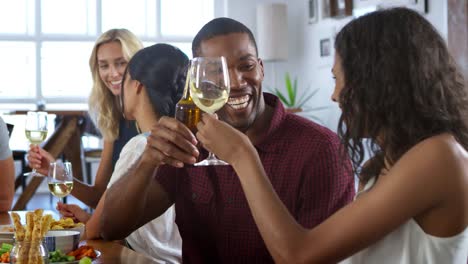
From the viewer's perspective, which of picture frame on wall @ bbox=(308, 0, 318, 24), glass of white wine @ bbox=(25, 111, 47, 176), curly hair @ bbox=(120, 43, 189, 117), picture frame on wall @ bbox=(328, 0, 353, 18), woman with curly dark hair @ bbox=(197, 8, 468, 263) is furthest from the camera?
picture frame on wall @ bbox=(308, 0, 318, 24)

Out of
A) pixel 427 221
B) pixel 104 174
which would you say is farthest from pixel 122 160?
pixel 427 221

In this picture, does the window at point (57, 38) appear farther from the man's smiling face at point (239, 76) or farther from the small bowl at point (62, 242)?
the small bowl at point (62, 242)

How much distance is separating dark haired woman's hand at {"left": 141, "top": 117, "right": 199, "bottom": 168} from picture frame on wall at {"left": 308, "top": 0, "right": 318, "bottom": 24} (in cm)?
648

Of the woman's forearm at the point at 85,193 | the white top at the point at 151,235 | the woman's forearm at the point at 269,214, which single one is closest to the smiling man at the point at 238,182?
the white top at the point at 151,235

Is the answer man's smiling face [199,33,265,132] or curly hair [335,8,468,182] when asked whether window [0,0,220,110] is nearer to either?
man's smiling face [199,33,265,132]

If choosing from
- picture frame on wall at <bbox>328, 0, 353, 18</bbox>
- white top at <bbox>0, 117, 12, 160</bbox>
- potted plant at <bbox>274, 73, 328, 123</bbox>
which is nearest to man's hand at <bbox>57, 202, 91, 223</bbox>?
white top at <bbox>0, 117, 12, 160</bbox>

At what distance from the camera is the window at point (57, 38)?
869 cm

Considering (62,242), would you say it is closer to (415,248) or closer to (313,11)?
(415,248)

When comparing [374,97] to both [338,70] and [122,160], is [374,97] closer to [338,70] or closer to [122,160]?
[338,70]

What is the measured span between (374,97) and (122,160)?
109cm

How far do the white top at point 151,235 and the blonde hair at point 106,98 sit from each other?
1.00m

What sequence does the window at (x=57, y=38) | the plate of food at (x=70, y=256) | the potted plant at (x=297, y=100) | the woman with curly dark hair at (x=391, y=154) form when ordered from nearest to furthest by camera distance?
the woman with curly dark hair at (x=391, y=154) → the plate of food at (x=70, y=256) → the potted plant at (x=297, y=100) → the window at (x=57, y=38)

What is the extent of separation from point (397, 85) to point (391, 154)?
0.44 feet

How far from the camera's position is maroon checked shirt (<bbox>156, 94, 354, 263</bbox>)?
1.95 m
